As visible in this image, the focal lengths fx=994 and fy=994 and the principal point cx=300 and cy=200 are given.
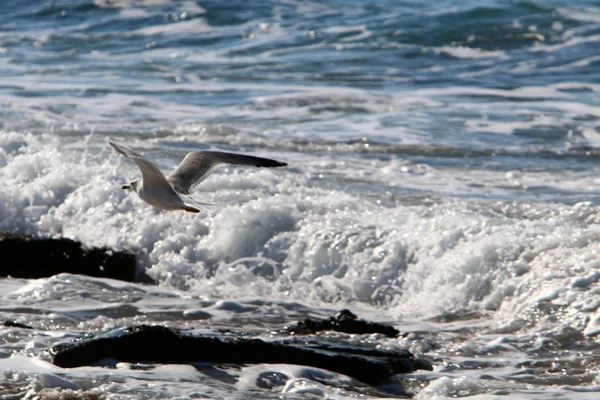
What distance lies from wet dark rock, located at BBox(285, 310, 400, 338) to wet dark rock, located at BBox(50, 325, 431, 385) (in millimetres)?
509

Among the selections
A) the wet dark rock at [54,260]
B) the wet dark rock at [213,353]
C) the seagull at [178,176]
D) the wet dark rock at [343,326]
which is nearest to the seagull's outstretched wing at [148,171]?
the seagull at [178,176]

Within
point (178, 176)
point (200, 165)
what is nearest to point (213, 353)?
point (178, 176)

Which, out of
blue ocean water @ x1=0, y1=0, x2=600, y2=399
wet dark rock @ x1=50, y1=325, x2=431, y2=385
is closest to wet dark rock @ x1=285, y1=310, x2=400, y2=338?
blue ocean water @ x1=0, y1=0, x2=600, y2=399

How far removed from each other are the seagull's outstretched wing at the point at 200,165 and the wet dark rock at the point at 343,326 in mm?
961

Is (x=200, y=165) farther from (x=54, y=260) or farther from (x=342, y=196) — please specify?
(x=342, y=196)

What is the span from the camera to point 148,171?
208 inches

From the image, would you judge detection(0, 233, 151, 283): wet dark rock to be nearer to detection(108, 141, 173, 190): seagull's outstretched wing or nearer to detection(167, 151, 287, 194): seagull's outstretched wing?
detection(167, 151, 287, 194): seagull's outstretched wing

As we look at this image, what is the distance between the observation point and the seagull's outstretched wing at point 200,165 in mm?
5816

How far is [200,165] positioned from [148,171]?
0.83 meters

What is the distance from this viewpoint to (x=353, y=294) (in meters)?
7.16

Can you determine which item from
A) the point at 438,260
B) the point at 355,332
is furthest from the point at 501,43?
the point at 355,332

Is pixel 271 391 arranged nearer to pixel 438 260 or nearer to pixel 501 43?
pixel 438 260

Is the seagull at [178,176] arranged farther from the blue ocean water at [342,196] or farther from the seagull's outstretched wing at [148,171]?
the blue ocean water at [342,196]

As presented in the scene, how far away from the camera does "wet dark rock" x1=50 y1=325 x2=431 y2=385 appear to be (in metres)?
5.02
